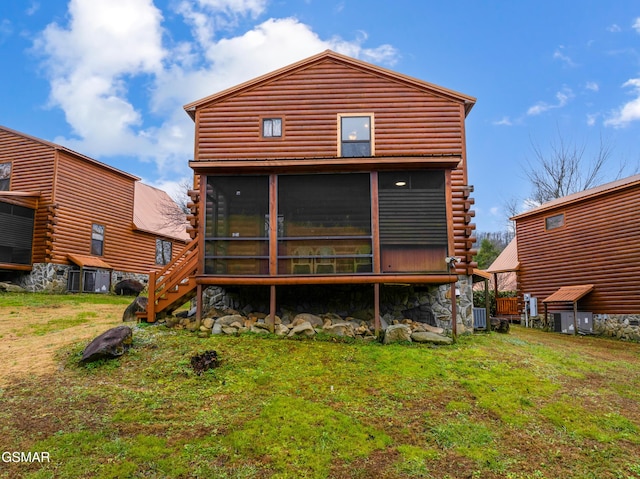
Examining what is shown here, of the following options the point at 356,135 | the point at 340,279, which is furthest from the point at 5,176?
the point at 340,279

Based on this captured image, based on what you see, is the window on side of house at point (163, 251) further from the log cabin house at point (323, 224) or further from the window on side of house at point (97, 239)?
the log cabin house at point (323, 224)

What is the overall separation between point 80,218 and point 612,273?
76.7 feet

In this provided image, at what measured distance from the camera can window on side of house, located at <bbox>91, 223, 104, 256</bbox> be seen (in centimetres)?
2164

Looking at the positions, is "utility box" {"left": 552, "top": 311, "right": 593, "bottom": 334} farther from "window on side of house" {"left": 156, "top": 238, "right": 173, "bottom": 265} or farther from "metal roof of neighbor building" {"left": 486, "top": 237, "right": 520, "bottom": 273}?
"window on side of house" {"left": 156, "top": 238, "right": 173, "bottom": 265}

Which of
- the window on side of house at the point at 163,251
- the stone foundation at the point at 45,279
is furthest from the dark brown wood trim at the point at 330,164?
the window on side of house at the point at 163,251

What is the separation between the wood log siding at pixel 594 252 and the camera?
1680 centimetres

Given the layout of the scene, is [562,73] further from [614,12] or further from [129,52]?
[129,52]

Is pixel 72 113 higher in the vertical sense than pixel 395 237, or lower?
higher

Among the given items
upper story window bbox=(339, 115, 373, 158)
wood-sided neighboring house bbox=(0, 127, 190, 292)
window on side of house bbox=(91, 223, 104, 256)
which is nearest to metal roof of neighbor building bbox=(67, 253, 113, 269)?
wood-sided neighboring house bbox=(0, 127, 190, 292)

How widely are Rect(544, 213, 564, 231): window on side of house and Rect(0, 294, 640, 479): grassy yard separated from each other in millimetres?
11774

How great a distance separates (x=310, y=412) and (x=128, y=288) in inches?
728

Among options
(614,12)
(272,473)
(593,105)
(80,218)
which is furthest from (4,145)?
(593,105)

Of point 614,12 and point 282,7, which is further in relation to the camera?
point 614,12

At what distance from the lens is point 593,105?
107ft
